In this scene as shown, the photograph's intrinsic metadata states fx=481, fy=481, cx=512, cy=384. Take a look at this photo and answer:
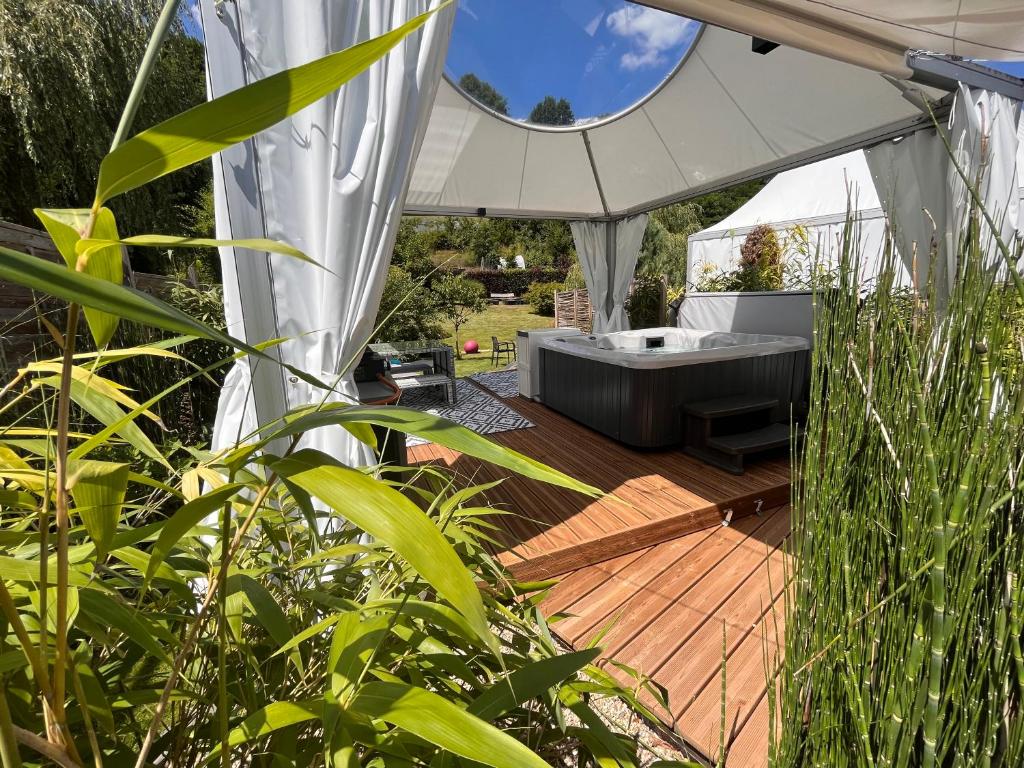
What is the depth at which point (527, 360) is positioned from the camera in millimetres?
5422

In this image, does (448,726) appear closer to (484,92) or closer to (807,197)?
(484,92)

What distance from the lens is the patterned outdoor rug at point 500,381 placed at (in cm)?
592

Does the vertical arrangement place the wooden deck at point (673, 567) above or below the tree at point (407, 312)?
Answer: below

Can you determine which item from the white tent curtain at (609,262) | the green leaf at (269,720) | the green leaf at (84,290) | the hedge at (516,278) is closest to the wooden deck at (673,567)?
the green leaf at (269,720)

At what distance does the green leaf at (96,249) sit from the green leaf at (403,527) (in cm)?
15

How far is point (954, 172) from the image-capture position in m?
2.66

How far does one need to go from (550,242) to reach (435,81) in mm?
16825

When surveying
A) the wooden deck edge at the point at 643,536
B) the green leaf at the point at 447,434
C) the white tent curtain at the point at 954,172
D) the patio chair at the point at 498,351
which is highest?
the white tent curtain at the point at 954,172

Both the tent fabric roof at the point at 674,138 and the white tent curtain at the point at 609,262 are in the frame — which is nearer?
the tent fabric roof at the point at 674,138

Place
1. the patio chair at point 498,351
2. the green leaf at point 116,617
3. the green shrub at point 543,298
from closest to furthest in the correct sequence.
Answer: the green leaf at point 116,617 < the patio chair at point 498,351 < the green shrub at point 543,298

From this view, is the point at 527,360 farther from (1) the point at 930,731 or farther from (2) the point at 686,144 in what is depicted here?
(1) the point at 930,731

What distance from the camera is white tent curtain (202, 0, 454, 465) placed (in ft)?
4.99

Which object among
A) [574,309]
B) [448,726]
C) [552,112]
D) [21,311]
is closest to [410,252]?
[574,309]

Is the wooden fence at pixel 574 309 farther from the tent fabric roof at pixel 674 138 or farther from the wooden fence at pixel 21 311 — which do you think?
the wooden fence at pixel 21 311
